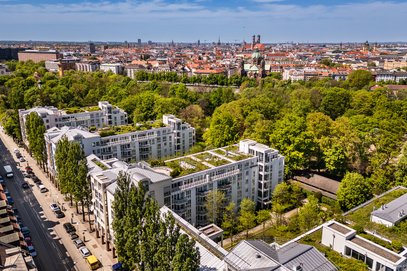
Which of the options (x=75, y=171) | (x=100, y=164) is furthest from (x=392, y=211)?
(x=75, y=171)

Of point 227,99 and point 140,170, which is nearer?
point 140,170

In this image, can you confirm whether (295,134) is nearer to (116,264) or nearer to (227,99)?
(116,264)

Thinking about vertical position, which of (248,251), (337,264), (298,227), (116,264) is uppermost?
(248,251)

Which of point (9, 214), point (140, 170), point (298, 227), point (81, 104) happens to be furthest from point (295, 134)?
point (81, 104)

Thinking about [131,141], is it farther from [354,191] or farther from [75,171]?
[354,191]

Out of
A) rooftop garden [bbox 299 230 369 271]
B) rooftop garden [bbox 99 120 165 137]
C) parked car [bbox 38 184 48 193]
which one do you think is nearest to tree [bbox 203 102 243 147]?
rooftop garden [bbox 99 120 165 137]

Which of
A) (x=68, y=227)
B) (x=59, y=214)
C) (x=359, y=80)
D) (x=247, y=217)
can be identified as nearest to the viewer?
(x=247, y=217)
